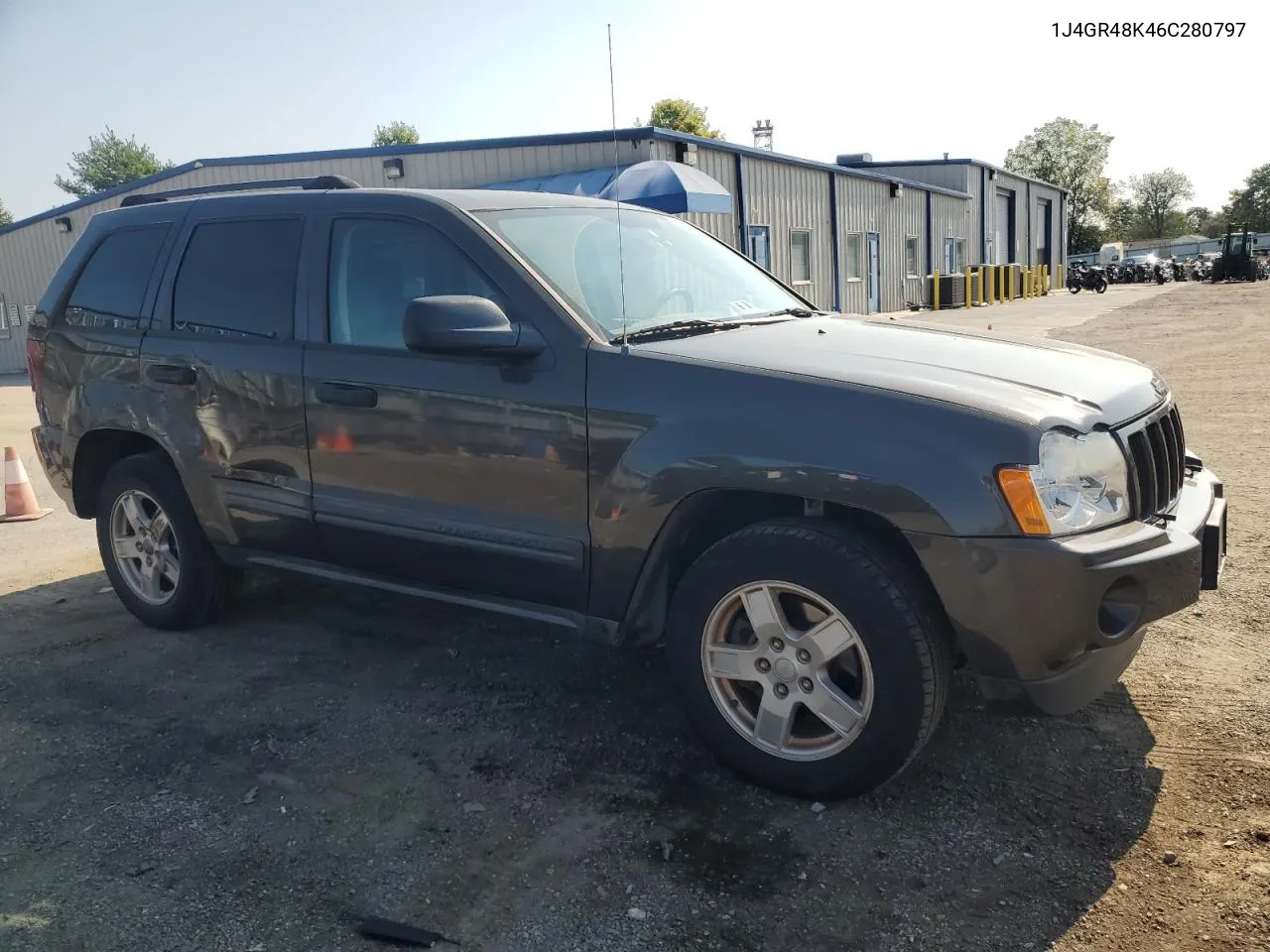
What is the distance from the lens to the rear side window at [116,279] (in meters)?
4.50

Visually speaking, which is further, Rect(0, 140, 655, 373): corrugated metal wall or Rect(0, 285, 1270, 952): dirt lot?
Rect(0, 140, 655, 373): corrugated metal wall

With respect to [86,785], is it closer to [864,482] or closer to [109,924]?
[109,924]

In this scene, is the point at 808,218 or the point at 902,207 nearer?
the point at 808,218

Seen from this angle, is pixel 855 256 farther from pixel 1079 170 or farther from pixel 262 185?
pixel 1079 170

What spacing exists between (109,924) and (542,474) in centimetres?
171

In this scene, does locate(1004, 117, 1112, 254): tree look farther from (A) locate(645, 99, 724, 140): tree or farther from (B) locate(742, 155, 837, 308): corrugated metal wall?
(B) locate(742, 155, 837, 308): corrugated metal wall

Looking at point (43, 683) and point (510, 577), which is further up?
point (510, 577)

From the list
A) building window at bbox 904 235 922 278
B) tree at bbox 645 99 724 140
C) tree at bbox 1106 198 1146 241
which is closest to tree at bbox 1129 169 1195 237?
tree at bbox 1106 198 1146 241

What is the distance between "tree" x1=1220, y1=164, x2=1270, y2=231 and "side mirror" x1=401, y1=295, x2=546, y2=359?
408 feet

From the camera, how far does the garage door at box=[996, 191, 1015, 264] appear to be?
47872 millimetres

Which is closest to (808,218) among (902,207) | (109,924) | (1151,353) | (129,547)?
(902,207)

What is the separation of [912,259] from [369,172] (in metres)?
21.1

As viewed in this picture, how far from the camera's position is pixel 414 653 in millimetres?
4336

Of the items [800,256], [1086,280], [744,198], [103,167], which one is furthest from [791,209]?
[103,167]
